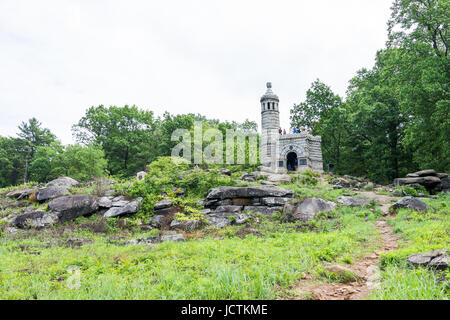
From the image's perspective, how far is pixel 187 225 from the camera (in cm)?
1166

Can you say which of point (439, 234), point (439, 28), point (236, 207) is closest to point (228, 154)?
point (236, 207)

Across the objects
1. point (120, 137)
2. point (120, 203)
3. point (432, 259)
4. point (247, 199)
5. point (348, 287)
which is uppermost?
point (120, 137)

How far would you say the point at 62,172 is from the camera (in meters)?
27.6

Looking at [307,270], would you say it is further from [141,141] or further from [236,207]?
[141,141]

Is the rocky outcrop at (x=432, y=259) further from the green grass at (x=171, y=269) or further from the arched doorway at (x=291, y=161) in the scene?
the arched doorway at (x=291, y=161)

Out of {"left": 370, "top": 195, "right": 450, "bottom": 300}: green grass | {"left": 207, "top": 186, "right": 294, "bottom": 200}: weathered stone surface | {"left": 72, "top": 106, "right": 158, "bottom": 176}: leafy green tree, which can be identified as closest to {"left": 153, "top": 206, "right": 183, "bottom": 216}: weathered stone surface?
{"left": 207, "top": 186, "right": 294, "bottom": 200}: weathered stone surface

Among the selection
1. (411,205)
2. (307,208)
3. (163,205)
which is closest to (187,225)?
(163,205)

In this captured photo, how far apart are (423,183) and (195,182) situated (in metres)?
15.2

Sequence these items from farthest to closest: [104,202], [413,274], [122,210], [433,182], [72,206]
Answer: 1. [433,182]
2. [104,202]
3. [122,210]
4. [72,206]
5. [413,274]

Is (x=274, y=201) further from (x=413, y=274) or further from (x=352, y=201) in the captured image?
(x=413, y=274)

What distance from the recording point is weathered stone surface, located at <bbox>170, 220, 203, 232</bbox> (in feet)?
37.9

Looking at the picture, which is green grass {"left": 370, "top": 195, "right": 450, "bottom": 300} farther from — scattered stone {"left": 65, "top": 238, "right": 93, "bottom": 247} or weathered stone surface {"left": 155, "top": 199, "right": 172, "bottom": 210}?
weathered stone surface {"left": 155, "top": 199, "right": 172, "bottom": 210}

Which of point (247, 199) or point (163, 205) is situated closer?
point (163, 205)

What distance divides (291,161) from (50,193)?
2293 cm
